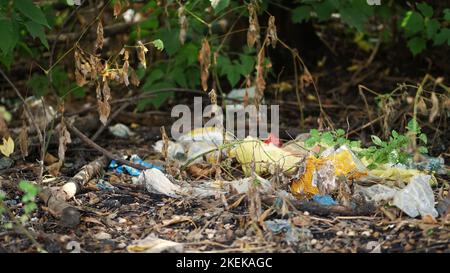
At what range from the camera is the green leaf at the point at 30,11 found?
10.5 feet

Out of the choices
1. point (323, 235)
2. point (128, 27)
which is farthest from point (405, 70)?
point (323, 235)

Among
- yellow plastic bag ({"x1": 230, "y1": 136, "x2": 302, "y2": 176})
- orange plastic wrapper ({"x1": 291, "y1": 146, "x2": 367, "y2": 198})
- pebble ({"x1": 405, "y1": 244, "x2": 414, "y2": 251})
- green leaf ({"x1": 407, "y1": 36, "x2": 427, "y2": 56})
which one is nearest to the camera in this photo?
pebble ({"x1": 405, "y1": 244, "x2": 414, "y2": 251})

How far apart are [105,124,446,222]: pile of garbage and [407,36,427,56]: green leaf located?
1.42m

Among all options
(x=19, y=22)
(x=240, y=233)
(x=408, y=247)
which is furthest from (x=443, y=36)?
(x=19, y=22)

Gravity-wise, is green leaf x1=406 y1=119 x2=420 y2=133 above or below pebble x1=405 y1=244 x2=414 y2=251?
above

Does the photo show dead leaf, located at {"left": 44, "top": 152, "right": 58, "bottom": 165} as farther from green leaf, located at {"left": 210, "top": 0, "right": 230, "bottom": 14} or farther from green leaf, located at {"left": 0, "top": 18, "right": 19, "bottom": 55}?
green leaf, located at {"left": 210, "top": 0, "right": 230, "bottom": 14}

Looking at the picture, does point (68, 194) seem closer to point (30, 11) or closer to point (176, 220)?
point (176, 220)

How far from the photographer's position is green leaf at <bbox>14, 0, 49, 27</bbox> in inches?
126

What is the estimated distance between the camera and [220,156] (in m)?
3.43

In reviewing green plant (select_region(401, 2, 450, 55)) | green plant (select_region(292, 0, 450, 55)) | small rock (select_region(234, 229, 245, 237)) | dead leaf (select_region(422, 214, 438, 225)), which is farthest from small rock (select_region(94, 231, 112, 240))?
green plant (select_region(401, 2, 450, 55))

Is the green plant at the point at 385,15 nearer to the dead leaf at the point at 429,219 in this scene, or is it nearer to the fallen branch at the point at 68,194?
the dead leaf at the point at 429,219

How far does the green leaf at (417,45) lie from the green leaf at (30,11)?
8.56ft
